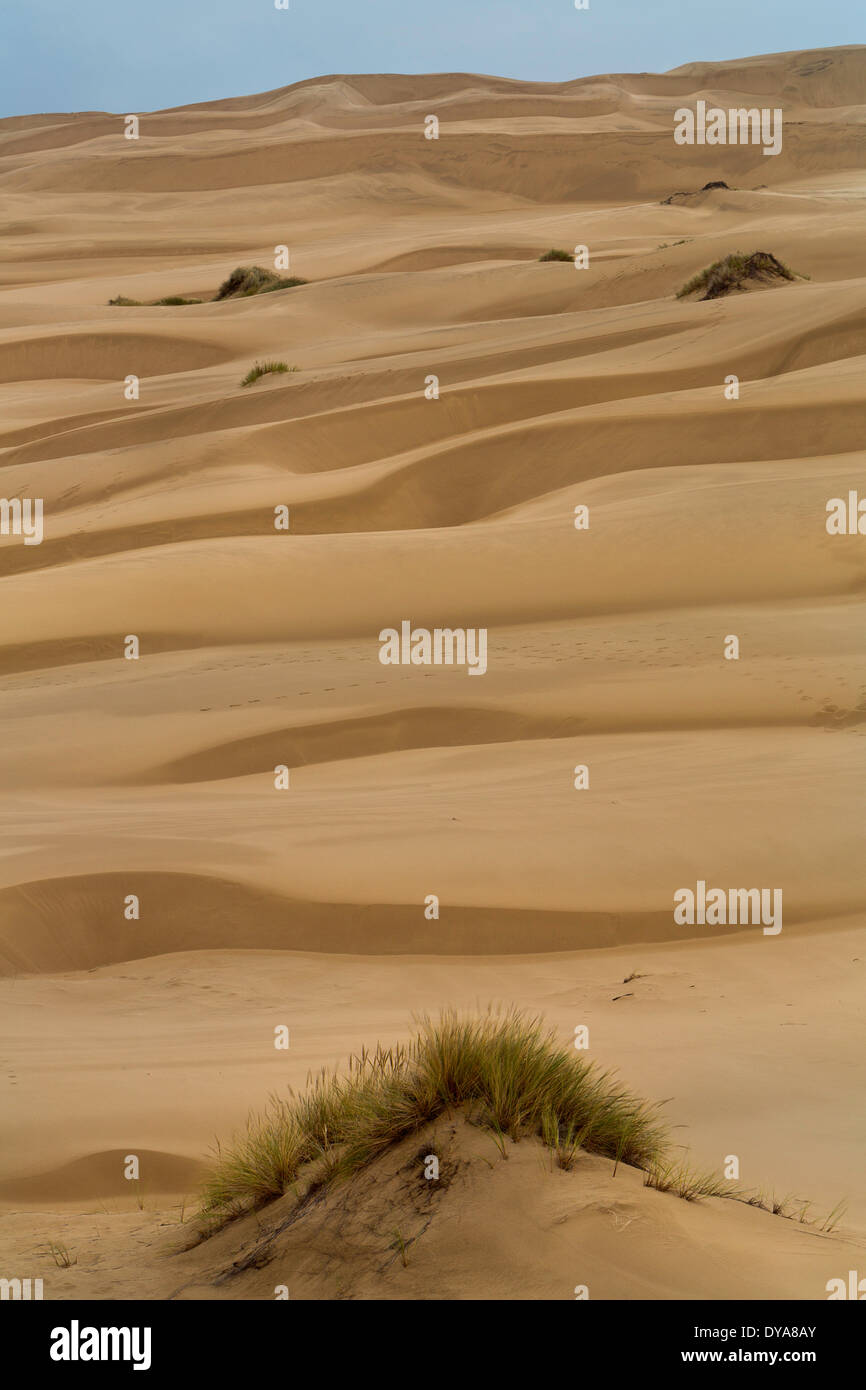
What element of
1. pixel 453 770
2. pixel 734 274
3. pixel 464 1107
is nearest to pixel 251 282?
pixel 734 274

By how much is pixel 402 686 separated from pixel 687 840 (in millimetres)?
3015

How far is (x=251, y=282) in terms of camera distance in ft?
110

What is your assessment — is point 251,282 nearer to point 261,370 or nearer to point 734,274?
point 261,370

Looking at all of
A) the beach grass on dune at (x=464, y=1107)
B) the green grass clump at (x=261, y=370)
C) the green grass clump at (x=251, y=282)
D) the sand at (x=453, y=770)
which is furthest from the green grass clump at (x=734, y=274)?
the beach grass on dune at (x=464, y=1107)

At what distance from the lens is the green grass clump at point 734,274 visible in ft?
67.1

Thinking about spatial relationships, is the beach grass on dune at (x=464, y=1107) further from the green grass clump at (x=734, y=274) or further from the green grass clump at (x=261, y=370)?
the green grass clump at (x=734, y=274)

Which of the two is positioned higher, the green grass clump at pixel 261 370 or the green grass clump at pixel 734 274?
the green grass clump at pixel 734 274

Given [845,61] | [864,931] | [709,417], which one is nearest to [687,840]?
[864,931]

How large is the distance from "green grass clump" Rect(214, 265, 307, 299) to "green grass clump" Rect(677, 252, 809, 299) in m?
13.9

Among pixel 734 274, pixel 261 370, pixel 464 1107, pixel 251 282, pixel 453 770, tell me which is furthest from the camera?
pixel 251 282

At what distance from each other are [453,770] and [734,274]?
14.9 meters

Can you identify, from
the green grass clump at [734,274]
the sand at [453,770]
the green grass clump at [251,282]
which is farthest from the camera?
the green grass clump at [251,282]

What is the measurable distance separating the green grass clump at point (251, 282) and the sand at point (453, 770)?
8701 mm

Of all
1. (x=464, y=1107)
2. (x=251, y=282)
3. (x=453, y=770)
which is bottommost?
(x=464, y=1107)
